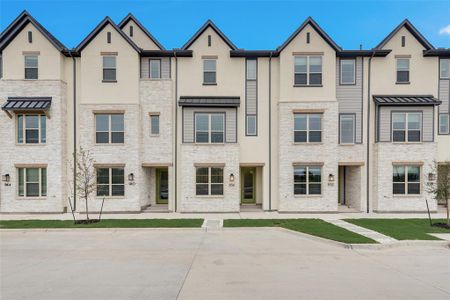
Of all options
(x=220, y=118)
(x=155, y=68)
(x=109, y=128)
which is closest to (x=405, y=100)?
(x=220, y=118)

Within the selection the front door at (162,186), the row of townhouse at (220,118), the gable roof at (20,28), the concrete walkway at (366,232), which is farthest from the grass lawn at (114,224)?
the gable roof at (20,28)

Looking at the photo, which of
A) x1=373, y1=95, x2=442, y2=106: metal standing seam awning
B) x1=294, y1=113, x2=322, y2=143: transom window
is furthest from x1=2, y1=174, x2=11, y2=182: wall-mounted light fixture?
x1=373, y1=95, x2=442, y2=106: metal standing seam awning

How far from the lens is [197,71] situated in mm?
16781

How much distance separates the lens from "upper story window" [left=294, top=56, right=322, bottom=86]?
1631 centimetres

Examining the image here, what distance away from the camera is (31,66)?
16.0 m

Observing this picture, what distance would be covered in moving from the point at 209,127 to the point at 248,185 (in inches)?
205

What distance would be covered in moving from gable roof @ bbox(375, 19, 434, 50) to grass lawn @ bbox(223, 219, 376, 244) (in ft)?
40.9

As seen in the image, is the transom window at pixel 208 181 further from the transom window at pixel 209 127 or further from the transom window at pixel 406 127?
the transom window at pixel 406 127

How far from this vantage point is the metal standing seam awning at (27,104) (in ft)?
50.1

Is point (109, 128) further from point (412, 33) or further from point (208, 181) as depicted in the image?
point (412, 33)

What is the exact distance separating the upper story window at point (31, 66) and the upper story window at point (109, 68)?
13.8ft

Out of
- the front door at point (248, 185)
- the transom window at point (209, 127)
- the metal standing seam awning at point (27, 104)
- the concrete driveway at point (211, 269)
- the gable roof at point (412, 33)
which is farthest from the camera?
the front door at point (248, 185)

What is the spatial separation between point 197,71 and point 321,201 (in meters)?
11.4

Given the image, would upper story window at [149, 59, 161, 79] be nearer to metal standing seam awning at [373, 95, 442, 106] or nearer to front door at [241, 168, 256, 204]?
front door at [241, 168, 256, 204]
